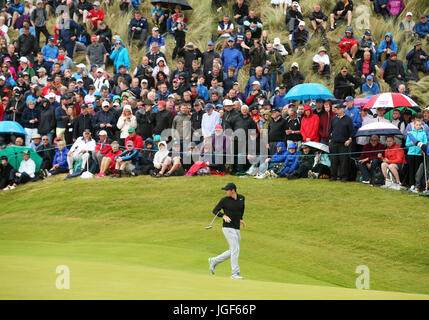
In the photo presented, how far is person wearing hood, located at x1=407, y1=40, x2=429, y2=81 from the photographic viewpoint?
29.3m

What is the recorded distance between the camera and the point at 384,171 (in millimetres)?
22688

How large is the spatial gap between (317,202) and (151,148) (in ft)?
23.5

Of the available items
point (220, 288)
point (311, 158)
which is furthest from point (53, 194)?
point (220, 288)

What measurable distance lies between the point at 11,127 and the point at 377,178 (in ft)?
46.5

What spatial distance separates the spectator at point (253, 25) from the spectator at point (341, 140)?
811 centimetres

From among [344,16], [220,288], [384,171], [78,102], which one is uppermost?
[344,16]

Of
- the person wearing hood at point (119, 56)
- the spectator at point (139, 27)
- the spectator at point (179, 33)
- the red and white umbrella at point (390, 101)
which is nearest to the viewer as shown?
the red and white umbrella at point (390, 101)

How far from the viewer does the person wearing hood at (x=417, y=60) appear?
29.3 meters

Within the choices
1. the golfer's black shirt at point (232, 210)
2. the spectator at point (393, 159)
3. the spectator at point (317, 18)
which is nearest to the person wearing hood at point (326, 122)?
the spectator at point (393, 159)

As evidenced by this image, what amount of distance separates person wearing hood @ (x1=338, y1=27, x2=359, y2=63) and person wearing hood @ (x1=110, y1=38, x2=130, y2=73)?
934 centimetres

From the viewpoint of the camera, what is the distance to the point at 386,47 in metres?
29.4

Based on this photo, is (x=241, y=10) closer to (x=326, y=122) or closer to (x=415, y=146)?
(x=326, y=122)

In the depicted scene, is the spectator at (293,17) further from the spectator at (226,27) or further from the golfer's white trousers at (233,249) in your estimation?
the golfer's white trousers at (233,249)
